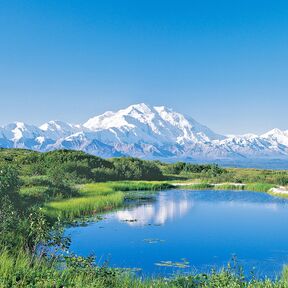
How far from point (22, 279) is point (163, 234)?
60.8 feet

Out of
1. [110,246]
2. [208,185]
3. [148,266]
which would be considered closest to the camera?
[148,266]

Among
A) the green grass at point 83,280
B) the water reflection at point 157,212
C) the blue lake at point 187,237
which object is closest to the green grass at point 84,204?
the blue lake at point 187,237

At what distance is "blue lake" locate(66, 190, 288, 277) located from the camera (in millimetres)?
23891

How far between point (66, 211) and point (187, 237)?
1020 centimetres

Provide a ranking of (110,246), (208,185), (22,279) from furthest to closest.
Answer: (208,185) → (110,246) → (22,279)

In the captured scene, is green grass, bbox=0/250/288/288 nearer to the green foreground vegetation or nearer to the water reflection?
the green foreground vegetation

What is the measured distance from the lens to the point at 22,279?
14102 millimetres

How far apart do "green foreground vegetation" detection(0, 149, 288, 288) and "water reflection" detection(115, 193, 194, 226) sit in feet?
8.60

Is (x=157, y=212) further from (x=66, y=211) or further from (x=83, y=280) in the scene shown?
(x=83, y=280)

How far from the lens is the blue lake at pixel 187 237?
2389 cm

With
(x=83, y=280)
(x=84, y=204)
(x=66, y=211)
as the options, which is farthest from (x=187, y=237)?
(x=83, y=280)

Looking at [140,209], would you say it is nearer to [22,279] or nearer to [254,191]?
[254,191]

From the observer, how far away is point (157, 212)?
42781 millimetres

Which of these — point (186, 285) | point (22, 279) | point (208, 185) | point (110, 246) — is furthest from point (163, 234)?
point (208, 185)
